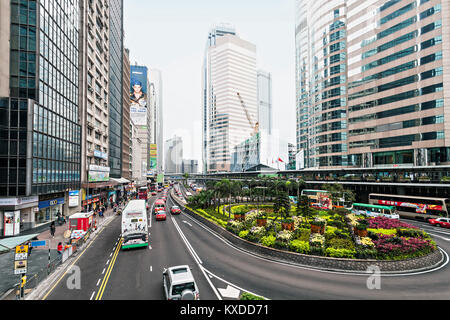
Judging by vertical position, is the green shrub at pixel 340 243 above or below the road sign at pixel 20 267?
A: below

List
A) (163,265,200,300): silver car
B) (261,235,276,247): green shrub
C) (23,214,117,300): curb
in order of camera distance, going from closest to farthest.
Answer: (163,265,200,300): silver car → (23,214,117,300): curb → (261,235,276,247): green shrub

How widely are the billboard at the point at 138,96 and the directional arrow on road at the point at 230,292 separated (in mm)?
106130

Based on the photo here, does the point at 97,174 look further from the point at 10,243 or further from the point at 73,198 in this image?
the point at 10,243

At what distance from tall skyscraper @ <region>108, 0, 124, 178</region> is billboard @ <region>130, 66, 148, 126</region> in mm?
31291

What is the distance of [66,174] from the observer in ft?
144

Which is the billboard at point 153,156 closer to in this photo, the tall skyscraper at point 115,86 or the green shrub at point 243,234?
the tall skyscraper at point 115,86

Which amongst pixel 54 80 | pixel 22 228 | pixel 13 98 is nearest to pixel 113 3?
pixel 54 80

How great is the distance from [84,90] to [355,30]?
7208cm

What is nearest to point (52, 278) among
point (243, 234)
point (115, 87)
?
point (243, 234)

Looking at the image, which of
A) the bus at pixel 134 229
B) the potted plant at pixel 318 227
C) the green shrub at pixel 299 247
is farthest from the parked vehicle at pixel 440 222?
the bus at pixel 134 229

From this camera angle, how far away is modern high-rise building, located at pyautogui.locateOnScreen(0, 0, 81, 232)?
31.9 metres

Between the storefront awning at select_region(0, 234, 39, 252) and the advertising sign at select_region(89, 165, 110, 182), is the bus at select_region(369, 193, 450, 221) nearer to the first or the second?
the storefront awning at select_region(0, 234, 39, 252)

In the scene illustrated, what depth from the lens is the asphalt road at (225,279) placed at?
15.7m

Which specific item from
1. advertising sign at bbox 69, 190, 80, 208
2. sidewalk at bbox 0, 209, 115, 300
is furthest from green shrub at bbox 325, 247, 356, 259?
advertising sign at bbox 69, 190, 80, 208
